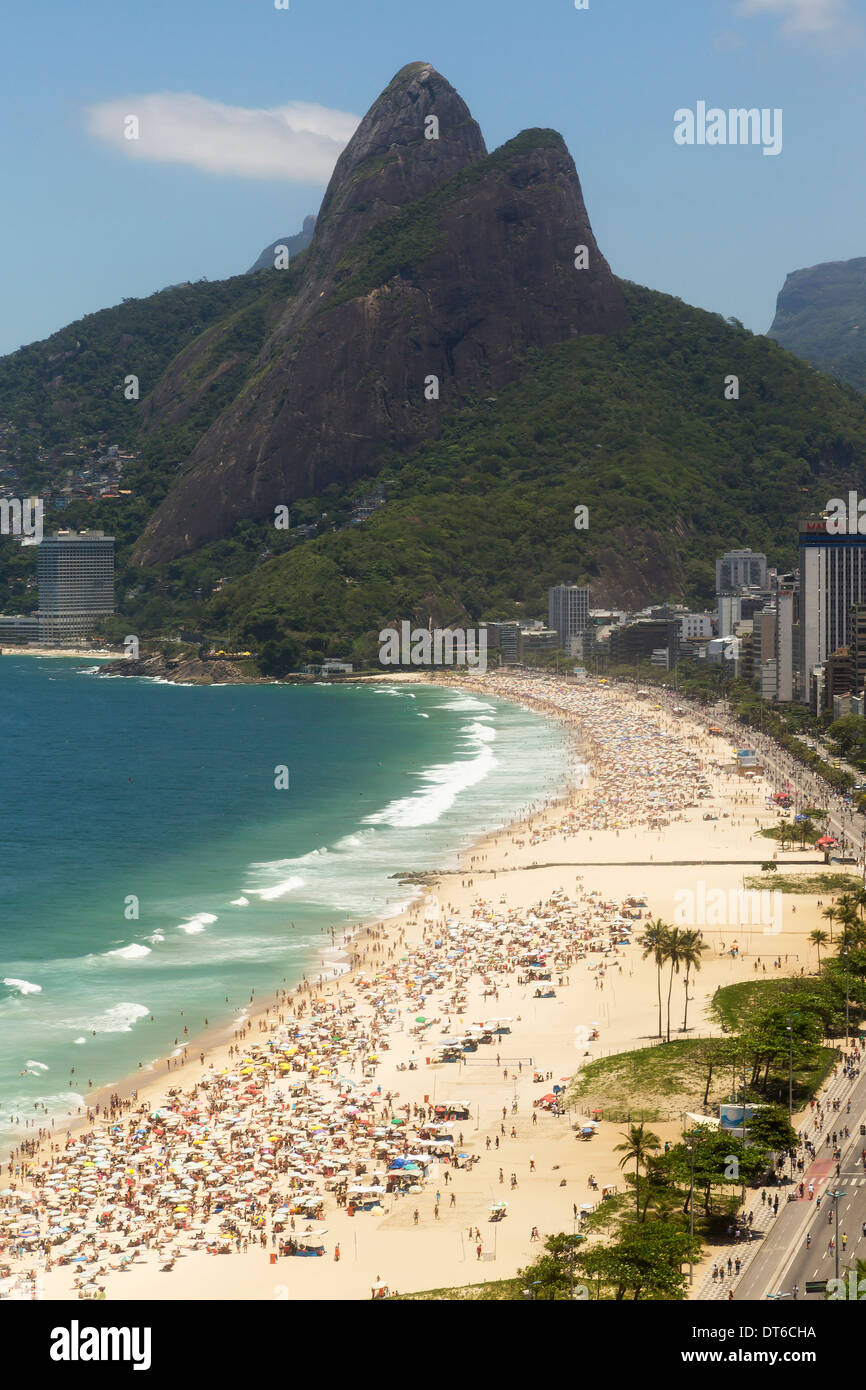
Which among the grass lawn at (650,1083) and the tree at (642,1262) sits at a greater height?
the tree at (642,1262)

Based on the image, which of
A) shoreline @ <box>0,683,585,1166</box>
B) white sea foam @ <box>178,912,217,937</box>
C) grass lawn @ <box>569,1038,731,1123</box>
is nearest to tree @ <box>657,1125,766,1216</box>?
grass lawn @ <box>569,1038,731,1123</box>

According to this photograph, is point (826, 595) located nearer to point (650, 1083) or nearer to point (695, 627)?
point (695, 627)

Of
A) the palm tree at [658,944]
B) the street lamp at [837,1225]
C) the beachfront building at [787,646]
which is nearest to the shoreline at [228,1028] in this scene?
the palm tree at [658,944]

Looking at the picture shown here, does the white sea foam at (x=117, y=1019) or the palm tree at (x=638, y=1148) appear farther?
the white sea foam at (x=117, y=1019)

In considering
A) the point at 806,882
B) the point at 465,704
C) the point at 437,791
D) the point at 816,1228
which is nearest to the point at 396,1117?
the point at 816,1228

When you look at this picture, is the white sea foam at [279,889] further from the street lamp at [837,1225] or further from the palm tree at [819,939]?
the street lamp at [837,1225]

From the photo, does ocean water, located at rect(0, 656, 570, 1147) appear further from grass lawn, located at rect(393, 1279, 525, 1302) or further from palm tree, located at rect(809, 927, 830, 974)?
palm tree, located at rect(809, 927, 830, 974)
